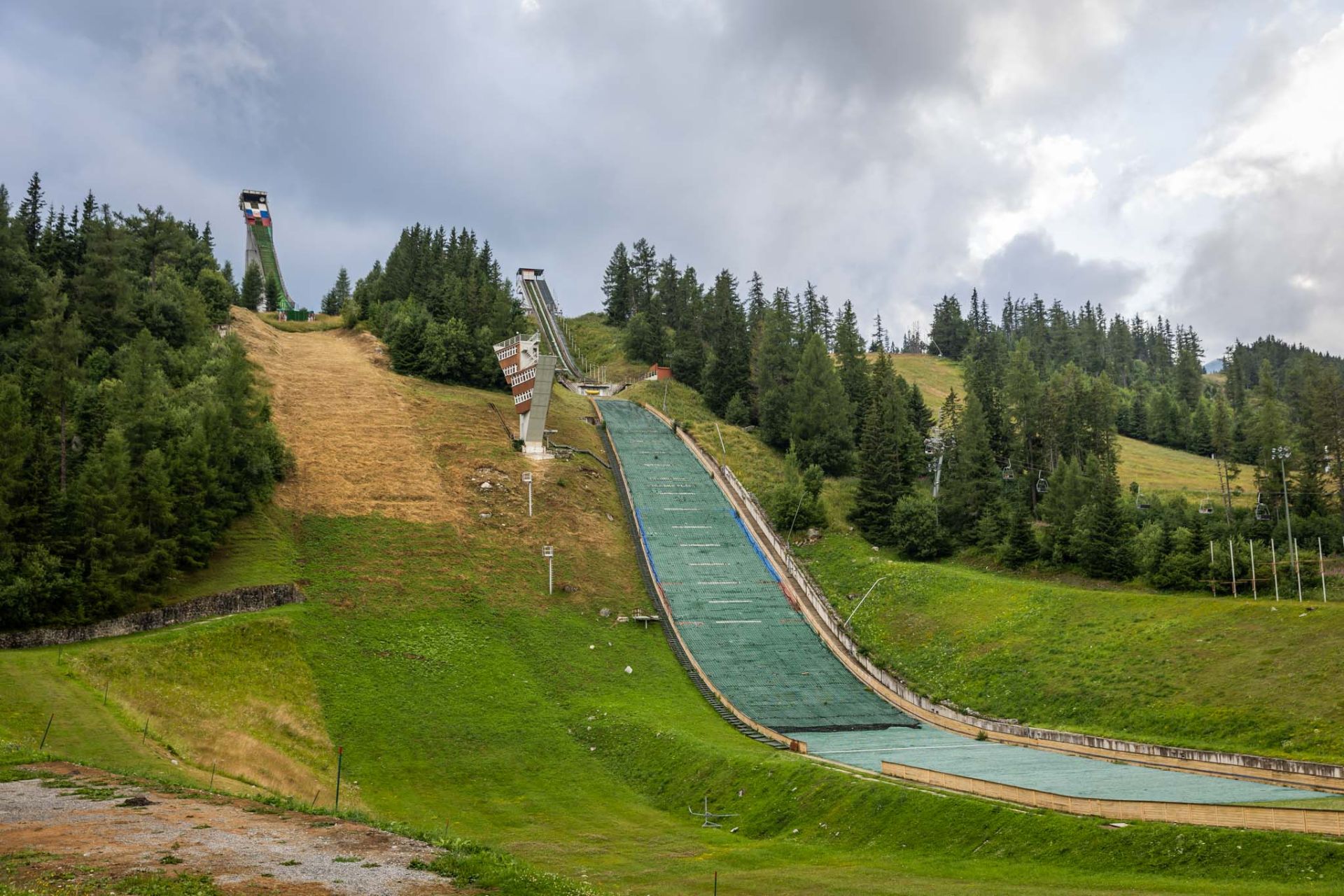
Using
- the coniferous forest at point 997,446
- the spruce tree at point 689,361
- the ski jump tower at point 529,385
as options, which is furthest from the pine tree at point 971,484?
the spruce tree at point 689,361

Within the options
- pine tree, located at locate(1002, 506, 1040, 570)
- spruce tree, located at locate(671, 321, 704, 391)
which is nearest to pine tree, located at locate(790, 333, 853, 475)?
pine tree, located at locate(1002, 506, 1040, 570)

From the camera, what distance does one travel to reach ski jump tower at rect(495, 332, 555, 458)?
227ft

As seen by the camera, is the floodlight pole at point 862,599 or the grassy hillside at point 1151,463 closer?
the floodlight pole at point 862,599

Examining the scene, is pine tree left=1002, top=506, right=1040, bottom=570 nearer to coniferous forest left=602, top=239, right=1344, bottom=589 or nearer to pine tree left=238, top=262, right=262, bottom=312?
coniferous forest left=602, top=239, right=1344, bottom=589

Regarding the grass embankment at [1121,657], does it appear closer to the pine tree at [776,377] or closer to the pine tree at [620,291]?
the pine tree at [776,377]

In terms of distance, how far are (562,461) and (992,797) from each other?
157 feet

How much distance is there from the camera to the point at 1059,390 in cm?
9350

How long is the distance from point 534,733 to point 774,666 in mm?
13536

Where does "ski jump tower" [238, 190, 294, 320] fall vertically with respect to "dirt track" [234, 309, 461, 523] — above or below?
above

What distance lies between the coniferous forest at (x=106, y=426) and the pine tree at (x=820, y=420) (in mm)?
38793

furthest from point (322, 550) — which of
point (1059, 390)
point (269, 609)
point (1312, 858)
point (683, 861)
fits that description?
point (1059, 390)

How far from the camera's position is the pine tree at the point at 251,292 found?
112 meters

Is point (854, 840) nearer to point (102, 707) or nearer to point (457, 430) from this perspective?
point (102, 707)

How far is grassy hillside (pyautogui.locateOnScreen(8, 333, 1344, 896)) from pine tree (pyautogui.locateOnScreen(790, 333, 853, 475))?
2111 centimetres
